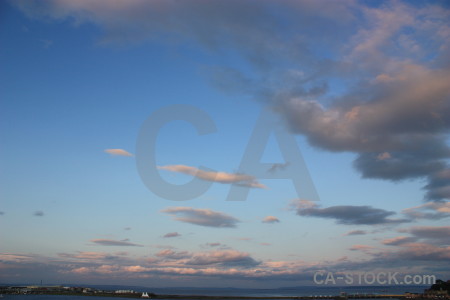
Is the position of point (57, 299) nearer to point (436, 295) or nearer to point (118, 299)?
point (118, 299)

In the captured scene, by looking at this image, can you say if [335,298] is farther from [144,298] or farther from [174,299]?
[144,298]

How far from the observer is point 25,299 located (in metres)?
184

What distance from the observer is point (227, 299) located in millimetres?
193000

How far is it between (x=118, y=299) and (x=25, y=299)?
138 feet

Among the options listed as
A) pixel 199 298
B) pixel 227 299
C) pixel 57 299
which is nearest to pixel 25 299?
pixel 57 299

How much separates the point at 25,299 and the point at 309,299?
136 meters

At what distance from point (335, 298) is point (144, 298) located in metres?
90.6

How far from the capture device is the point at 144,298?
188750mm

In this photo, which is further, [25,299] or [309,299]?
[309,299]

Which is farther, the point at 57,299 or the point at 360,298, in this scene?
the point at 360,298

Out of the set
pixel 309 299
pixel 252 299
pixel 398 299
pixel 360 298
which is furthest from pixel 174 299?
pixel 398 299

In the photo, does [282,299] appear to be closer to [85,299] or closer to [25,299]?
[85,299]

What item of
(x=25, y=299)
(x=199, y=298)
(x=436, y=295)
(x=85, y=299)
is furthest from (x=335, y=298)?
(x=25, y=299)

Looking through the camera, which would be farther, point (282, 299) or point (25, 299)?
point (282, 299)
